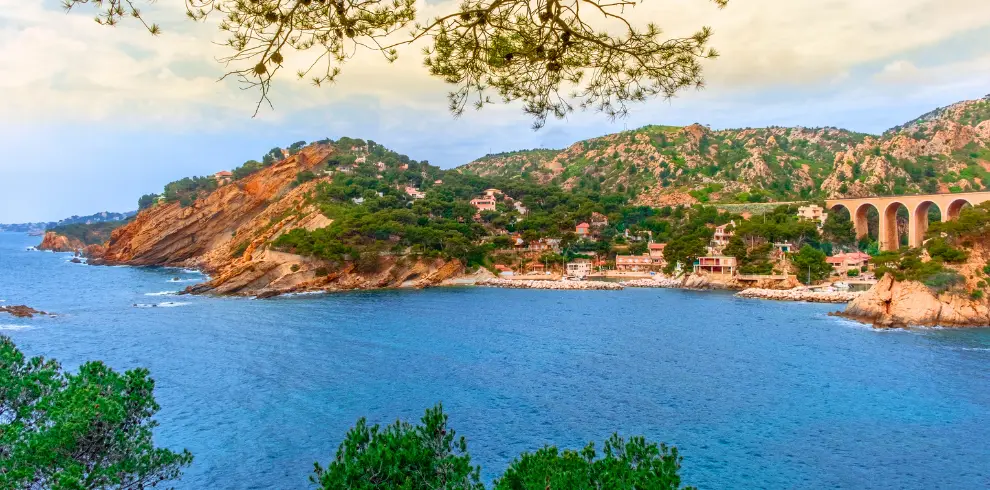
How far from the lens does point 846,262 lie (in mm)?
49875

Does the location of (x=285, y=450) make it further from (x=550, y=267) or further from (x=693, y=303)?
(x=550, y=267)

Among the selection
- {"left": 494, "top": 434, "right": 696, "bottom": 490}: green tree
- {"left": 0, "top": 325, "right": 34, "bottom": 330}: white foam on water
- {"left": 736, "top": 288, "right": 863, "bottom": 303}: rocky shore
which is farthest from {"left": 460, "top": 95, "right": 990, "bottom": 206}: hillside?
{"left": 494, "top": 434, "right": 696, "bottom": 490}: green tree

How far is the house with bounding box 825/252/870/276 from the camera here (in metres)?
49.3

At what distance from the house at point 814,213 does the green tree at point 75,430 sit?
6040cm

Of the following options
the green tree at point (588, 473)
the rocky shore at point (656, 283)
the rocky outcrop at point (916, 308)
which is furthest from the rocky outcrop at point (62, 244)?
the green tree at point (588, 473)

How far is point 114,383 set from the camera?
782 centimetres

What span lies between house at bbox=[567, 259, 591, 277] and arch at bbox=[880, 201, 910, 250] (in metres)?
26.2

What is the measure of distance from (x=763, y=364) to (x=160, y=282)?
43.6 m

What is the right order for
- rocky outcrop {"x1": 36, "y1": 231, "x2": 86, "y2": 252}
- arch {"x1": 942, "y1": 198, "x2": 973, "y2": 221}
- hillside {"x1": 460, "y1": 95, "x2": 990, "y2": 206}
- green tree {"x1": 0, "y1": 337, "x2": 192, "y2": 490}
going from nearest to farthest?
green tree {"x1": 0, "y1": 337, "x2": 192, "y2": 490} < arch {"x1": 942, "y1": 198, "x2": 973, "y2": 221} < hillside {"x1": 460, "y1": 95, "x2": 990, "y2": 206} < rocky outcrop {"x1": 36, "y1": 231, "x2": 86, "y2": 252}

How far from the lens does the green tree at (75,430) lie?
6.84 meters

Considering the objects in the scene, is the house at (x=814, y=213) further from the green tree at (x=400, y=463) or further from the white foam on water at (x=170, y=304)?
the green tree at (x=400, y=463)

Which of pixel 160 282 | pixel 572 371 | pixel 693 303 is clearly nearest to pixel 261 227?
pixel 160 282

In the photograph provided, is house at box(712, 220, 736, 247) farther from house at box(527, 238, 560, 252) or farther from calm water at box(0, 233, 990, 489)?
calm water at box(0, 233, 990, 489)

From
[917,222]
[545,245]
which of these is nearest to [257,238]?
[545,245]
